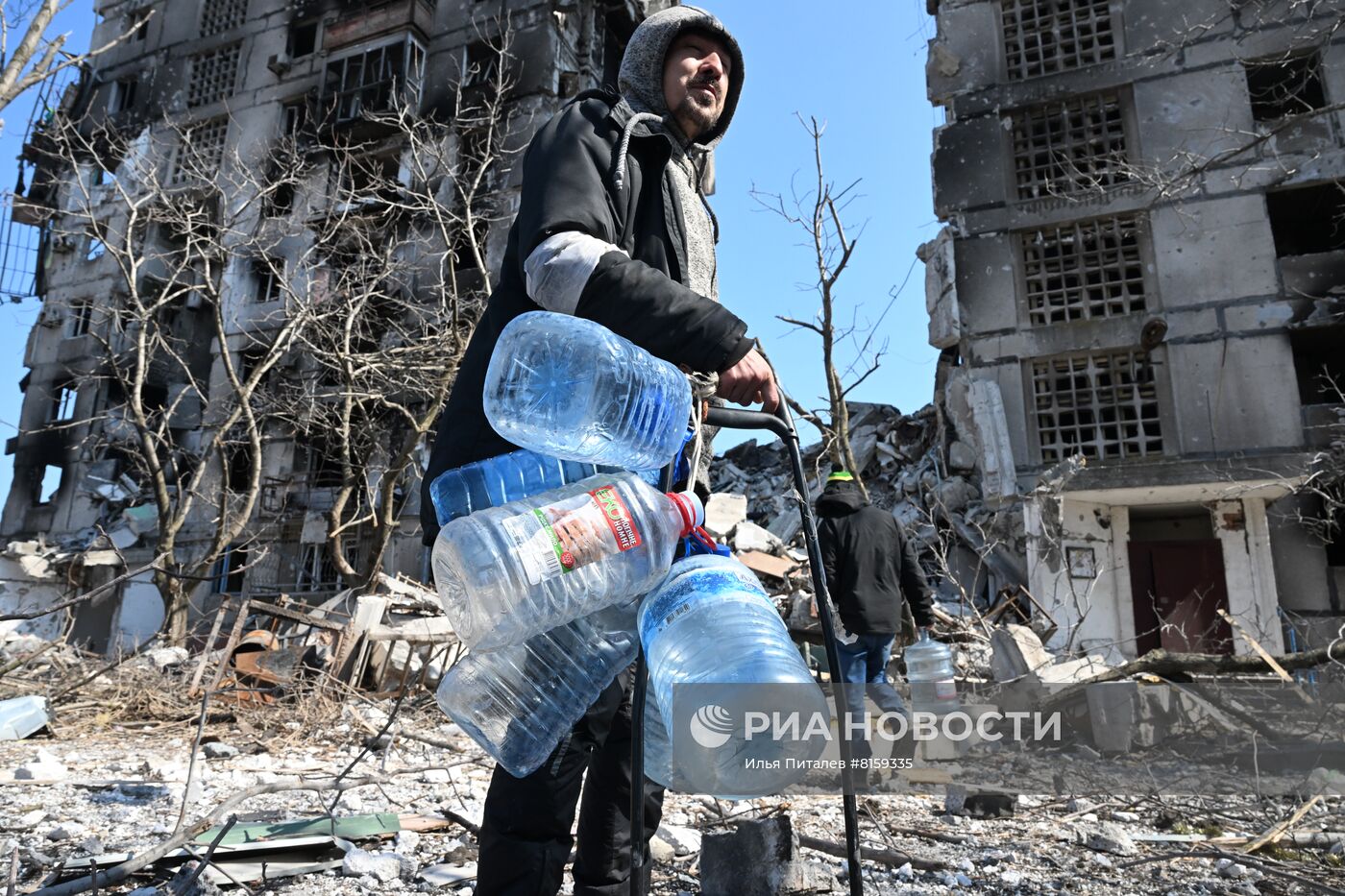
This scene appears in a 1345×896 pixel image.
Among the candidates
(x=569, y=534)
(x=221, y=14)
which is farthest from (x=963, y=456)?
(x=221, y=14)

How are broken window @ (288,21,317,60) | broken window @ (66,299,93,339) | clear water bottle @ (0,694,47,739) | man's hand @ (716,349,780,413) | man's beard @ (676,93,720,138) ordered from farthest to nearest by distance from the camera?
broken window @ (66,299,93,339), broken window @ (288,21,317,60), clear water bottle @ (0,694,47,739), man's beard @ (676,93,720,138), man's hand @ (716,349,780,413)

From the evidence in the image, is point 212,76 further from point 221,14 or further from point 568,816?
point 568,816

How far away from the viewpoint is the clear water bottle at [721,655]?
1.45 m

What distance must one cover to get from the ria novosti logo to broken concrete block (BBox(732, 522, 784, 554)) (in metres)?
9.91

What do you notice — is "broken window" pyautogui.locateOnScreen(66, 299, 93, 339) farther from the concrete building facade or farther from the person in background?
the person in background


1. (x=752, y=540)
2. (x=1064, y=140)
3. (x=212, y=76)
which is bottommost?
(x=752, y=540)

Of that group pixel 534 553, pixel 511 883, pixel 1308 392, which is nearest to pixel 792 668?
pixel 534 553

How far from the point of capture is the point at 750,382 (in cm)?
166

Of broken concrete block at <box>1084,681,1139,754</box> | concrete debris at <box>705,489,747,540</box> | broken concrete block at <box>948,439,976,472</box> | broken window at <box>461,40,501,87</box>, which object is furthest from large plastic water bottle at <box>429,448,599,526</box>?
broken window at <box>461,40,501,87</box>

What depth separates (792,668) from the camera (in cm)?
149

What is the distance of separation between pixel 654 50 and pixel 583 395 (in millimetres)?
950

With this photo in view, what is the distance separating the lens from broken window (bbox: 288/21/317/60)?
24.2 meters

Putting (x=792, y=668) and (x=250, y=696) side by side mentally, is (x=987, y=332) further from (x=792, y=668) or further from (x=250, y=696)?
(x=792, y=668)

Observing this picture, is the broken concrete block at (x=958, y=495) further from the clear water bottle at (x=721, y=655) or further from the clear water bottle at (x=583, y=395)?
the clear water bottle at (x=721, y=655)
